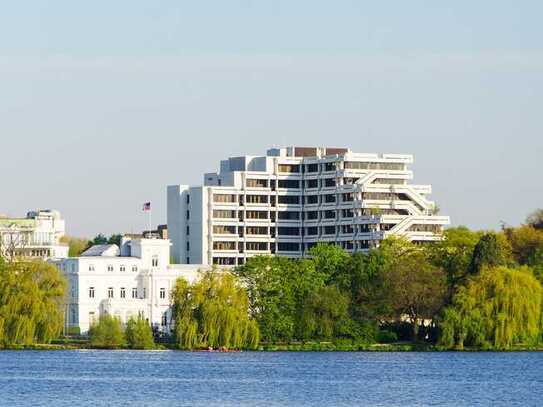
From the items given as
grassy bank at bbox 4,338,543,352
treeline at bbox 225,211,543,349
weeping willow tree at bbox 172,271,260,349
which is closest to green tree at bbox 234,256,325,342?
treeline at bbox 225,211,543,349

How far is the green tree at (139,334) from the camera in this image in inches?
6294

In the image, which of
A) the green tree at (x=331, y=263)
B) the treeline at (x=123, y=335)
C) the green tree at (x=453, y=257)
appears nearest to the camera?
the treeline at (x=123, y=335)

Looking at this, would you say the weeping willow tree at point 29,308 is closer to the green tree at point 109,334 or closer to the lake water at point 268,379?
the lake water at point 268,379

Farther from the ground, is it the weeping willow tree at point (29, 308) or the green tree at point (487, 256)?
the green tree at point (487, 256)

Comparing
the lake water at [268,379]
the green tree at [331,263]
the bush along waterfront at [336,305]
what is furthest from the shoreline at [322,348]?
the green tree at [331,263]

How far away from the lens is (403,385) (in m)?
120

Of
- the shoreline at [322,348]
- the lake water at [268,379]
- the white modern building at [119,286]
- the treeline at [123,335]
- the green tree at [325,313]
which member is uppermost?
the white modern building at [119,286]

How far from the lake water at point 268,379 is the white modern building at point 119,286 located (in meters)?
31.8

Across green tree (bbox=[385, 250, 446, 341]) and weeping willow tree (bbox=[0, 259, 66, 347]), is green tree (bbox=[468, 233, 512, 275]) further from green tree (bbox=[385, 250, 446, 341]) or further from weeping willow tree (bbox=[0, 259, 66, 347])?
weeping willow tree (bbox=[0, 259, 66, 347])

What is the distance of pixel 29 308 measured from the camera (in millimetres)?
154125

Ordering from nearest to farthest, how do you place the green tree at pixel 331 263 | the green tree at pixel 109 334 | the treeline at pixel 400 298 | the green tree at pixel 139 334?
the treeline at pixel 400 298, the green tree at pixel 139 334, the green tree at pixel 109 334, the green tree at pixel 331 263

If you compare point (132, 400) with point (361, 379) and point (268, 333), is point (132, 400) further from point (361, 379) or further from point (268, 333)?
point (268, 333)

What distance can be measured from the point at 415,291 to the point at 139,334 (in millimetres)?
25148

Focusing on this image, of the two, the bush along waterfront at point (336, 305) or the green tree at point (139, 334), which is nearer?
the bush along waterfront at point (336, 305)
